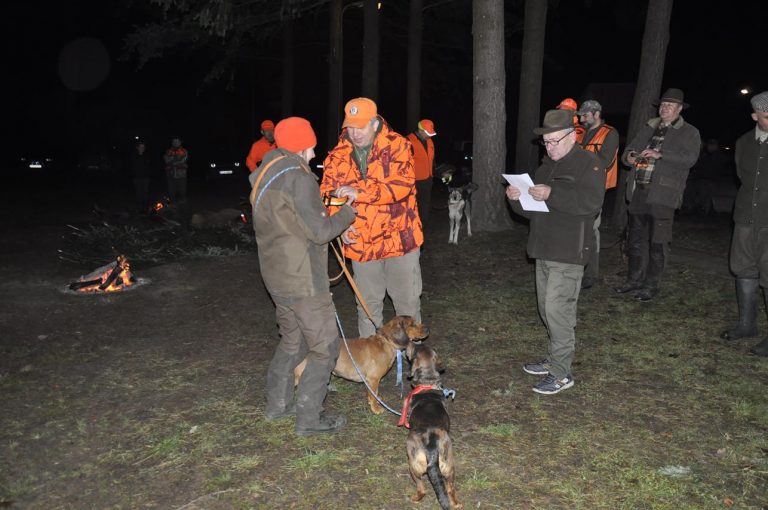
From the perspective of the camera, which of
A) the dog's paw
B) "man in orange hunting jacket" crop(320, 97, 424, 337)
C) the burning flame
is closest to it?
the dog's paw

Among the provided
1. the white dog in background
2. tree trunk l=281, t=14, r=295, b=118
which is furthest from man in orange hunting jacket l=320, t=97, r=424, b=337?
tree trunk l=281, t=14, r=295, b=118

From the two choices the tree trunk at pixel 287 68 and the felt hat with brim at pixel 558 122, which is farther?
the tree trunk at pixel 287 68

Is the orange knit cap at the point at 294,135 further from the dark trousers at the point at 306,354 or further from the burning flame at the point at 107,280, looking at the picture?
the burning flame at the point at 107,280

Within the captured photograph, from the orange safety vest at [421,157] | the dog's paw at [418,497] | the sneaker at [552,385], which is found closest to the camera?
the dog's paw at [418,497]

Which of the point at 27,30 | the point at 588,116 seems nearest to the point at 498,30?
the point at 588,116

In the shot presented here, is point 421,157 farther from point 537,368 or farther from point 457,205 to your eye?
point 537,368

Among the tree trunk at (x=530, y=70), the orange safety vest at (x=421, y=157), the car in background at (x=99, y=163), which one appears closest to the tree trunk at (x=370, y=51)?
the tree trunk at (x=530, y=70)

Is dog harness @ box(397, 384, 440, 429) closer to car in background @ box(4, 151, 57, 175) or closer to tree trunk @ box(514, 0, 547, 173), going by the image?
tree trunk @ box(514, 0, 547, 173)

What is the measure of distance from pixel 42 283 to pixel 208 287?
8.72ft

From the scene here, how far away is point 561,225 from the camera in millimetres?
5004

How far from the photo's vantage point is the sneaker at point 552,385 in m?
5.25

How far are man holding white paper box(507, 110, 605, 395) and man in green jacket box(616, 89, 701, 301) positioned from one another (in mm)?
2827

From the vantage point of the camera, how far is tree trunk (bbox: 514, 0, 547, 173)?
47.9 ft

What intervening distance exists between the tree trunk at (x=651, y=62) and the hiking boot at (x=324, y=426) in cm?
874
